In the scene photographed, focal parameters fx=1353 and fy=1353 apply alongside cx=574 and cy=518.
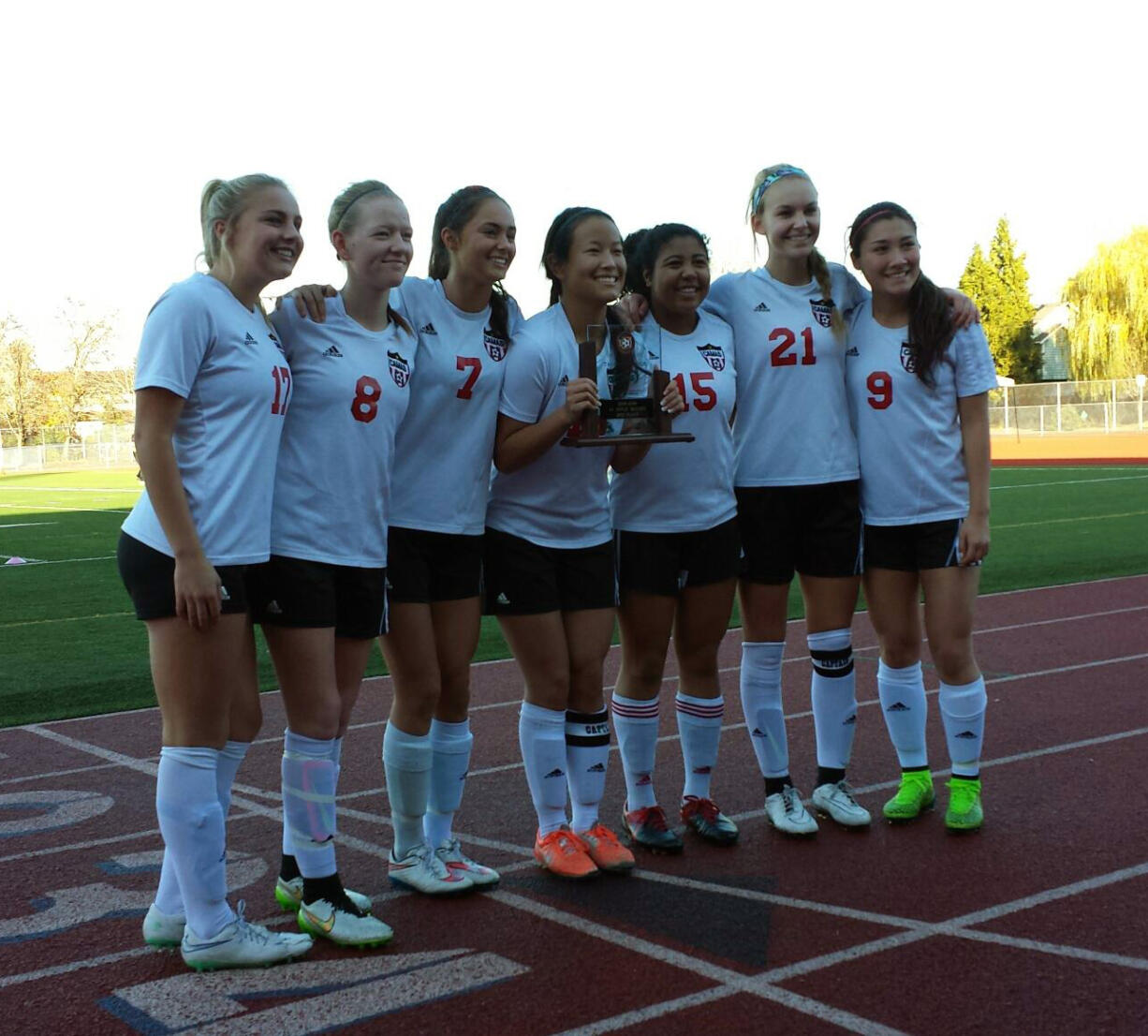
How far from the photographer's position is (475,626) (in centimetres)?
406

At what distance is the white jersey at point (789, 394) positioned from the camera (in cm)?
455

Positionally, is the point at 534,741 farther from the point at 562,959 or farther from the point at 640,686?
the point at 562,959

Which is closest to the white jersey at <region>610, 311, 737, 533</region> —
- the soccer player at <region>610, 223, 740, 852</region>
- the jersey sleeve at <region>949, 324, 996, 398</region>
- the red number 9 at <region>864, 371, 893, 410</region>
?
the soccer player at <region>610, 223, 740, 852</region>

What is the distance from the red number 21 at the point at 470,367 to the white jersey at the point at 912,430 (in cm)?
142

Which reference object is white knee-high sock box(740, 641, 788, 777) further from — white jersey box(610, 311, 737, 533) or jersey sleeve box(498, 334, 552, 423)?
jersey sleeve box(498, 334, 552, 423)

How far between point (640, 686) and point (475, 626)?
0.74 metres

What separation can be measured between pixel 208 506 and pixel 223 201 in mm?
793

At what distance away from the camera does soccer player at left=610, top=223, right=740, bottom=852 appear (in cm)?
436

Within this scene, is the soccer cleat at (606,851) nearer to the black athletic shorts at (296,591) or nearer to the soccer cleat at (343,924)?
the soccer cleat at (343,924)

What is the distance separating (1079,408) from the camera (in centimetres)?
4475

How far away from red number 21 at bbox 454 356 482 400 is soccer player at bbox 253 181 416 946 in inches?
6.9

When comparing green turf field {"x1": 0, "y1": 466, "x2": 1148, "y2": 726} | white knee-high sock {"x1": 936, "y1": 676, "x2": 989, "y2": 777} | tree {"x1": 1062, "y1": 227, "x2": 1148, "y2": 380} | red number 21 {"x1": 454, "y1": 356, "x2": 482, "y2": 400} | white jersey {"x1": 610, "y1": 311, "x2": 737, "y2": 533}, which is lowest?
green turf field {"x1": 0, "y1": 466, "x2": 1148, "y2": 726}

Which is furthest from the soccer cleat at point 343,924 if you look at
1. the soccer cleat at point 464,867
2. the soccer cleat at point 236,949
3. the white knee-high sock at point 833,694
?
the white knee-high sock at point 833,694

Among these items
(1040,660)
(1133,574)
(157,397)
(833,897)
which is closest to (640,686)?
(833,897)
